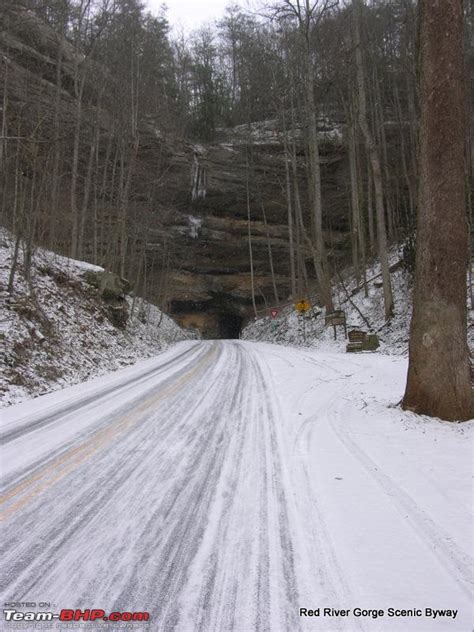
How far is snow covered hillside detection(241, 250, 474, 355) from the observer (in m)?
14.9

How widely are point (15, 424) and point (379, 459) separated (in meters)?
4.98

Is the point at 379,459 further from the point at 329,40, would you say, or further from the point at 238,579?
the point at 329,40

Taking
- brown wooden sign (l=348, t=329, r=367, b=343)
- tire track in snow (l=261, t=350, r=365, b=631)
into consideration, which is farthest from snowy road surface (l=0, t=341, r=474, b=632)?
brown wooden sign (l=348, t=329, r=367, b=343)

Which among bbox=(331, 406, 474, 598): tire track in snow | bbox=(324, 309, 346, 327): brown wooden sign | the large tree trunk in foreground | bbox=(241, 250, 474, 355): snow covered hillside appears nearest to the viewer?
bbox=(331, 406, 474, 598): tire track in snow

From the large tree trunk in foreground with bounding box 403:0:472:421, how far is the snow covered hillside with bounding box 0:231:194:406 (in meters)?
7.14

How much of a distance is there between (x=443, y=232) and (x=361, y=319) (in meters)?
13.8

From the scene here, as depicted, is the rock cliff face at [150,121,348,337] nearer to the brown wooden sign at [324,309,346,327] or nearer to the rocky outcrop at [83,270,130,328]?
the brown wooden sign at [324,309,346,327]

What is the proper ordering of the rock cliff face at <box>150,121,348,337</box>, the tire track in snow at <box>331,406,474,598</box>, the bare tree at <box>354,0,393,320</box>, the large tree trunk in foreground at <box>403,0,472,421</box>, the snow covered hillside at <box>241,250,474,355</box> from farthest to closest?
the rock cliff face at <box>150,121,348,337</box>
the bare tree at <box>354,0,393,320</box>
the snow covered hillside at <box>241,250,474,355</box>
the large tree trunk in foreground at <box>403,0,472,421</box>
the tire track in snow at <box>331,406,474,598</box>

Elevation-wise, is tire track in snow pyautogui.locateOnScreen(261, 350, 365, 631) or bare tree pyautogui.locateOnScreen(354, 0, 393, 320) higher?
bare tree pyautogui.locateOnScreen(354, 0, 393, 320)

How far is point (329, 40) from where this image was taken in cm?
1842

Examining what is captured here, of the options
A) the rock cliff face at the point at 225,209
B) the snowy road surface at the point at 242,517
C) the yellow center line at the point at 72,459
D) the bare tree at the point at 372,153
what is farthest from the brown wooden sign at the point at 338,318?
the rock cliff face at the point at 225,209

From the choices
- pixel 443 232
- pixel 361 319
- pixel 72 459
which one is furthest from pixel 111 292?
pixel 443 232

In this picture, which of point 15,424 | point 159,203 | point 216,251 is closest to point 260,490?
point 15,424

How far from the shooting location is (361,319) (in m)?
18.6
